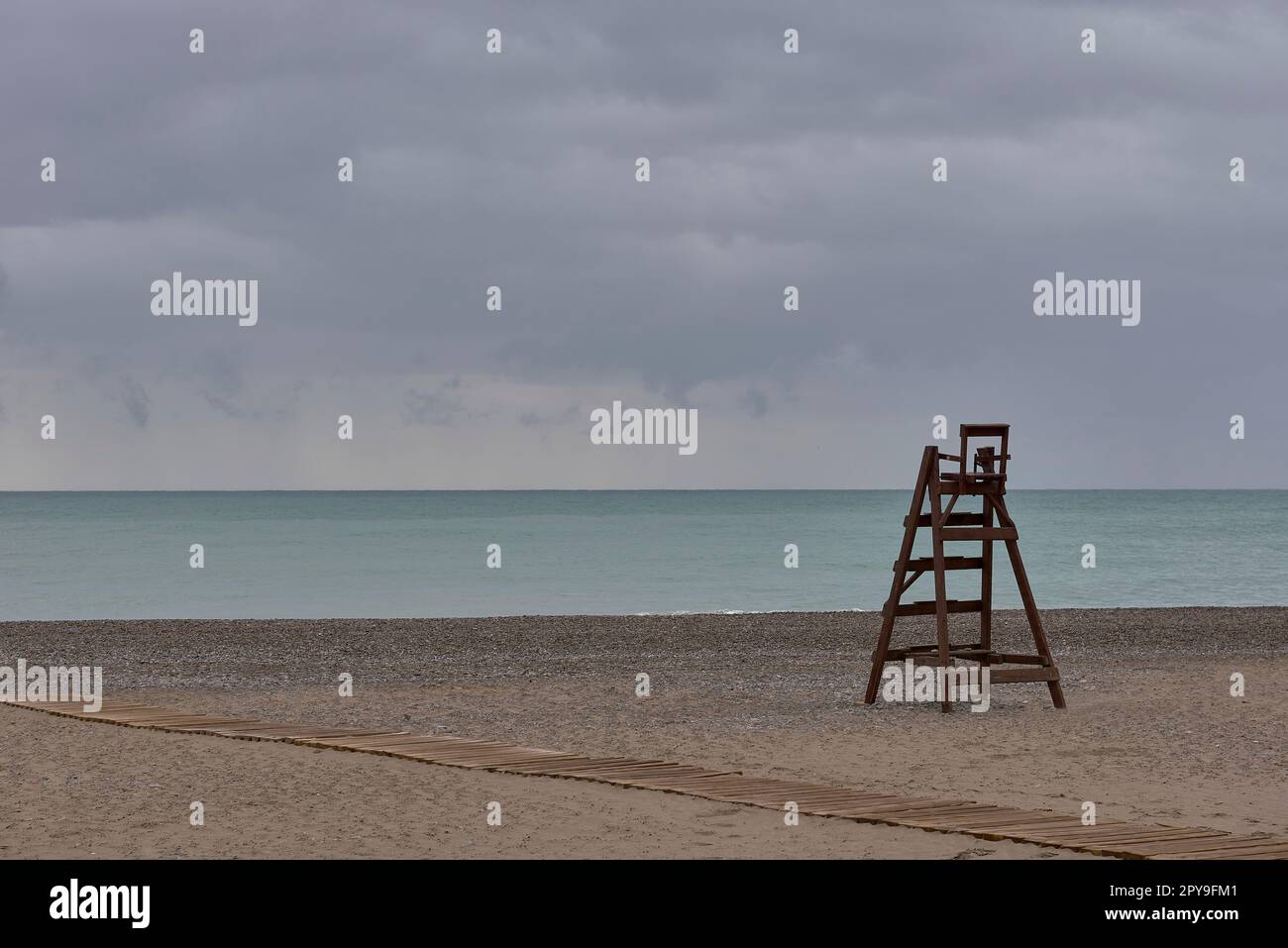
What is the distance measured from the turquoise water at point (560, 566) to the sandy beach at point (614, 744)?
15.2 feet

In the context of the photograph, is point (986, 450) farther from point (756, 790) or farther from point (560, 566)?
point (560, 566)

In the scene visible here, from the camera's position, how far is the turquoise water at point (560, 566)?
40.1m

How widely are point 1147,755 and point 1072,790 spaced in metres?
1.85

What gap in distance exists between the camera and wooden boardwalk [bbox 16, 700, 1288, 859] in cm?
748

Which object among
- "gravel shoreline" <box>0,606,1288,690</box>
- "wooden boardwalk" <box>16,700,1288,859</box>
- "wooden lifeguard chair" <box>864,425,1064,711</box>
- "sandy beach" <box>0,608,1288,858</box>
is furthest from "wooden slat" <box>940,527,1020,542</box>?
"wooden boardwalk" <box>16,700,1288,859</box>

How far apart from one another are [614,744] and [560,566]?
149 feet

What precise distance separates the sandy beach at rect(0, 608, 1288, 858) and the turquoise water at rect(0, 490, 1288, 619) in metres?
4.63

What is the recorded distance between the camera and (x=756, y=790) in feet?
30.1

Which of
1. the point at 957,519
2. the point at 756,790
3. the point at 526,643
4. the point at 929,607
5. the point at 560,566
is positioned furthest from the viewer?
the point at 560,566

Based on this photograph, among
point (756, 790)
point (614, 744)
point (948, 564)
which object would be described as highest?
point (948, 564)

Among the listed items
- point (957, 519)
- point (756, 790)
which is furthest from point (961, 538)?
point (756, 790)

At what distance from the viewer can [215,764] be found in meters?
10.2

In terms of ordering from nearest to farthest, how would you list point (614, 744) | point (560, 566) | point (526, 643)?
point (614, 744), point (526, 643), point (560, 566)
